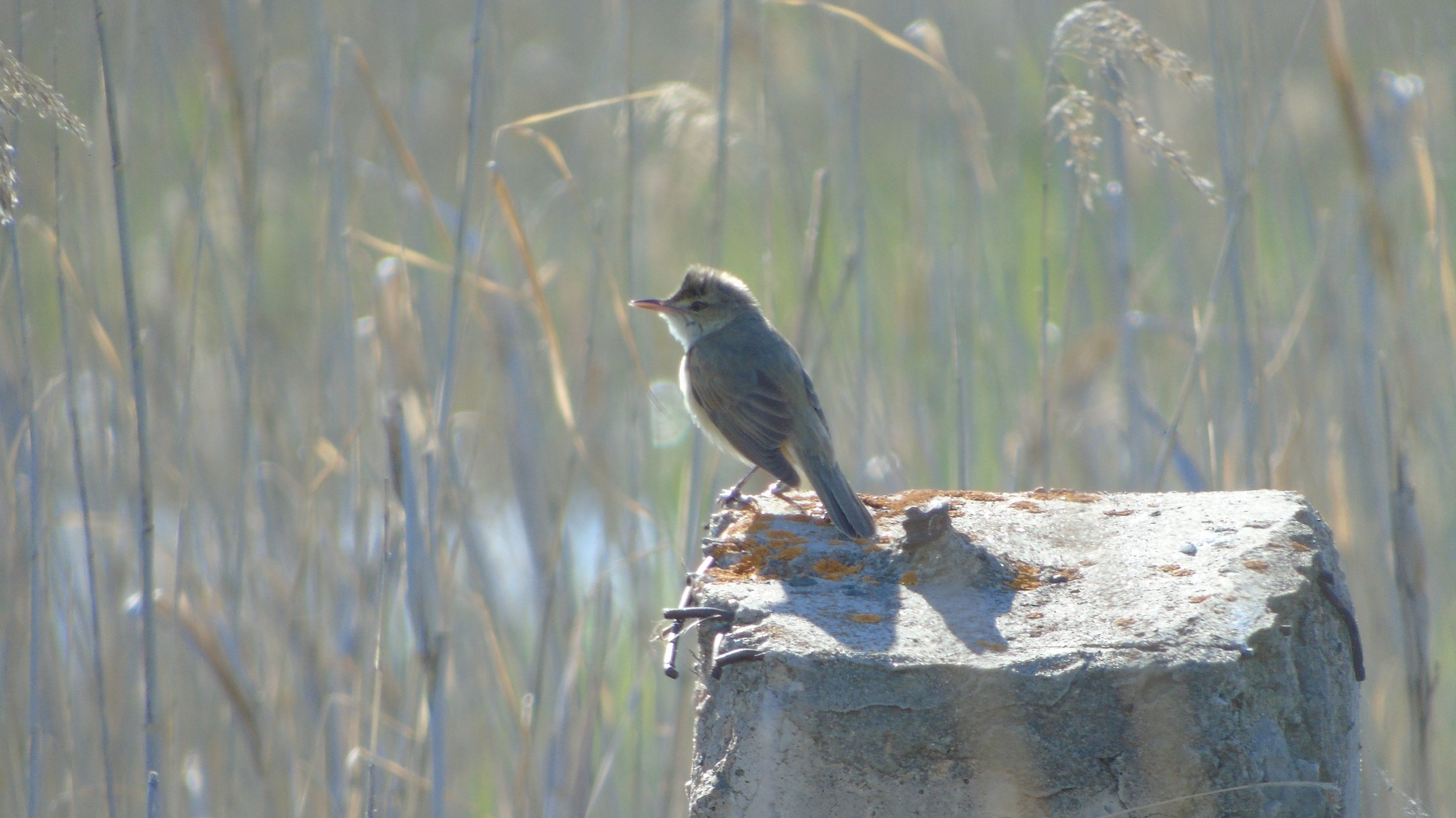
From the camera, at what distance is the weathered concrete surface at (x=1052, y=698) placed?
1277mm

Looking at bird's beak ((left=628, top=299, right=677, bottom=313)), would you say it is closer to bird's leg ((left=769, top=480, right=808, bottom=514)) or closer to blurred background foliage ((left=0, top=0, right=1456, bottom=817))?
blurred background foliage ((left=0, top=0, right=1456, bottom=817))

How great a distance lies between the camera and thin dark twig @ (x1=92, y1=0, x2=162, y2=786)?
2148 millimetres

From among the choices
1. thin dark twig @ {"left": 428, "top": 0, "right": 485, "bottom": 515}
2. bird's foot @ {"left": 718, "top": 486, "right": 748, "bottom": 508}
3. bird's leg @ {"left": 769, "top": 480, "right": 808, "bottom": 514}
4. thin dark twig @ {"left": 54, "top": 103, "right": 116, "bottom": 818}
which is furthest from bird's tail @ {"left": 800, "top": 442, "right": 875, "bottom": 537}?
thin dark twig @ {"left": 54, "top": 103, "right": 116, "bottom": 818}

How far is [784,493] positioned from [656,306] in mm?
944

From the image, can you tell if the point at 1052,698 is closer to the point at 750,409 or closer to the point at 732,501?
the point at 732,501

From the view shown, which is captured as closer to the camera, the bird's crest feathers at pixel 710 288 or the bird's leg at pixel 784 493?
the bird's leg at pixel 784 493

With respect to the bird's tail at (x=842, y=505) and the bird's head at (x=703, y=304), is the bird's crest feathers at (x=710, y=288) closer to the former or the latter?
the bird's head at (x=703, y=304)

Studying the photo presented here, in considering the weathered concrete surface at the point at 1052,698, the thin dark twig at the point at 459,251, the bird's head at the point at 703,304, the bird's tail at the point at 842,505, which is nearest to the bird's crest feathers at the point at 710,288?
the bird's head at the point at 703,304

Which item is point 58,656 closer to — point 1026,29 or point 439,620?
point 439,620

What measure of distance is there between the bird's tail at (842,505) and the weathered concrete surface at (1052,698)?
341 millimetres

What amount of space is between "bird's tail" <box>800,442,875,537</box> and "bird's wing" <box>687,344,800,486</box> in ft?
2.25

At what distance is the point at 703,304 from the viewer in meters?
3.71

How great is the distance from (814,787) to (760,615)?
0.22m

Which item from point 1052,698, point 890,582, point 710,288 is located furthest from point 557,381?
point 1052,698
